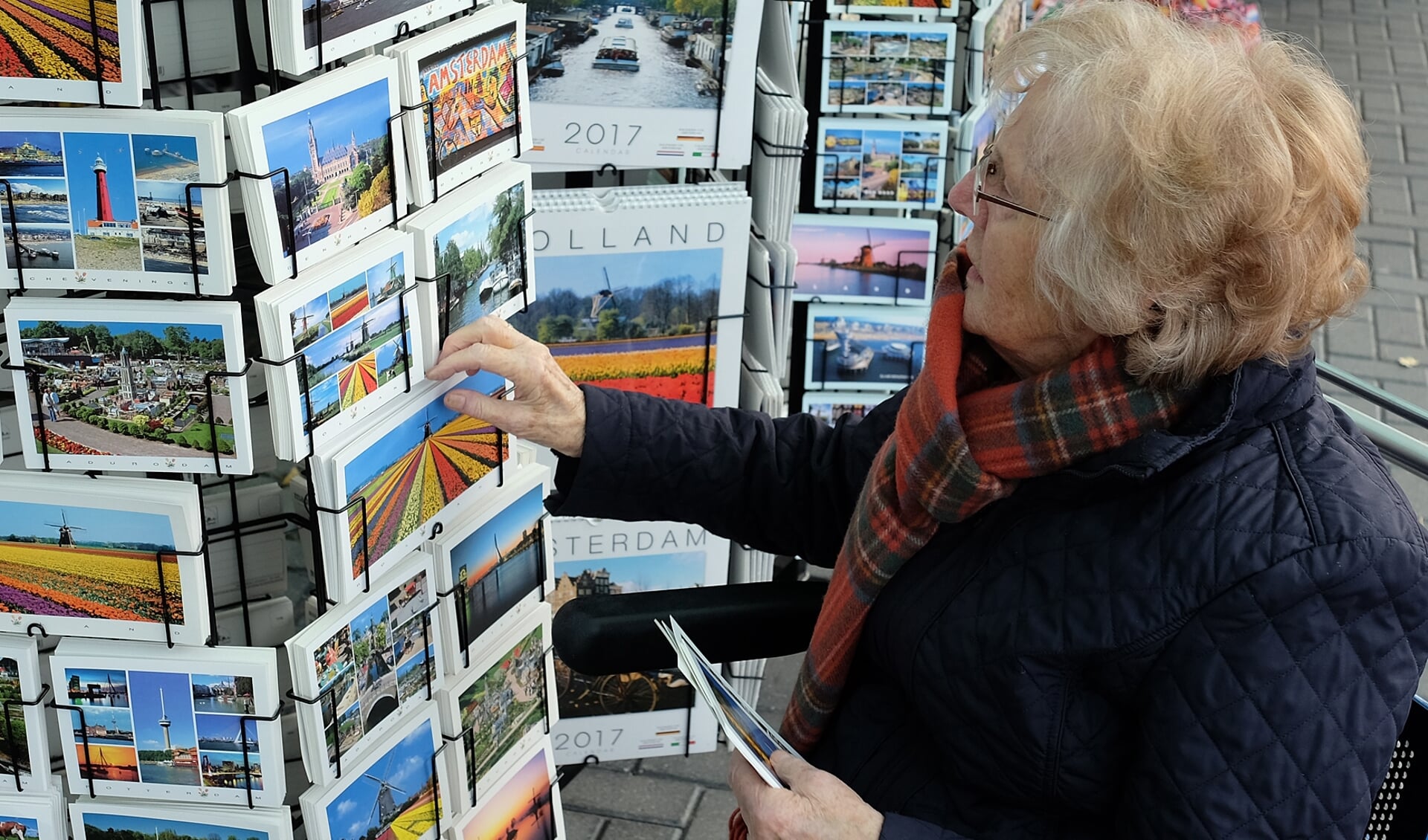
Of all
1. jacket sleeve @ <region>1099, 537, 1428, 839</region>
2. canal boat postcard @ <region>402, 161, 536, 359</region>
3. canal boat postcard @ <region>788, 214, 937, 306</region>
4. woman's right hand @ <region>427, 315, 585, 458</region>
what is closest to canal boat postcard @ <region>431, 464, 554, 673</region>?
woman's right hand @ <region>427, 315, 585, 458</region>

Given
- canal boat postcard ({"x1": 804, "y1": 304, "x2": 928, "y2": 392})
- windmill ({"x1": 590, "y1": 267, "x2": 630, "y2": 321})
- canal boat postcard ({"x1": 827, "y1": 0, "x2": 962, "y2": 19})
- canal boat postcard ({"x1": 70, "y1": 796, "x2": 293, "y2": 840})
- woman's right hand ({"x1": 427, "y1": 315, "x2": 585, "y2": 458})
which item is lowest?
canal boat postcard ({"x1": 70, "y1": 796, "x2": 293, "y2": 840})

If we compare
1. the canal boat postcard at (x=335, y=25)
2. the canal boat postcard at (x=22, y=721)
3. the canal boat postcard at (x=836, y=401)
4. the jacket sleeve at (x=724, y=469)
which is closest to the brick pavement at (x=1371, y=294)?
the canal boat postcard at (x=836, y=401)

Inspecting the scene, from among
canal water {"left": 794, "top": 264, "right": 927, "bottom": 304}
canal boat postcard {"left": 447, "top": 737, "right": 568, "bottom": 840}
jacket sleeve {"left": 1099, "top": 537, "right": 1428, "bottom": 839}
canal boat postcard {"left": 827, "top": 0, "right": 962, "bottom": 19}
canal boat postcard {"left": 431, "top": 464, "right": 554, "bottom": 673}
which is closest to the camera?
jacket sleeve {"left": 1099, "top": 537, "right": 1428, "bottom": 839}

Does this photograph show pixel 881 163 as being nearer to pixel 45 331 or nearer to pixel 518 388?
pixel 518 388

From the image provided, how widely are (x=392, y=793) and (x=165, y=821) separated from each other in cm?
28

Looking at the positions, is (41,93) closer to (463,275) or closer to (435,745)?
(463,275)

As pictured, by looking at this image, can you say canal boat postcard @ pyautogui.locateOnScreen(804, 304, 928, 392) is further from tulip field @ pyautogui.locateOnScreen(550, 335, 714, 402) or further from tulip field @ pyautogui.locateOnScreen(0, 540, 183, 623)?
tulip field @ pyautogui.locateOnScreen(0, 540, 183, 623)

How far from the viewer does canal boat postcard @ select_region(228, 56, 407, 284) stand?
1.37m

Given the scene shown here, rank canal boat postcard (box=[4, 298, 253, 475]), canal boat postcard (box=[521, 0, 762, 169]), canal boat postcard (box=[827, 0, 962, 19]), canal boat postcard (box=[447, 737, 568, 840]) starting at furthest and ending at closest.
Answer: canal boat postcard (box=[827, 0, 962, 19])
canal boat postcard (box=[521, 0, 762, 169])
canal boat postcard (box=[447, 737, 568, 840])
canal boat postcard (box=[4, 298, 253, 475])

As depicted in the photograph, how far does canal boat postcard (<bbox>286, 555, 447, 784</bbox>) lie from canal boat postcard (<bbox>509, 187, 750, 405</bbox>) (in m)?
0.77

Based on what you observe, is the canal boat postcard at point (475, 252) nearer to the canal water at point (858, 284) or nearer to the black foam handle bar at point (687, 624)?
the black foam handle bar at point (687, 624)

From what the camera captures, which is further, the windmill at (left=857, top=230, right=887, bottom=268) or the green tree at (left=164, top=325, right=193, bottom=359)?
the windmill at (left=857, top=230, right=887, bottom=268)

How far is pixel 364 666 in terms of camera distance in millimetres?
1702

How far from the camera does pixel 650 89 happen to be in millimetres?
2393
